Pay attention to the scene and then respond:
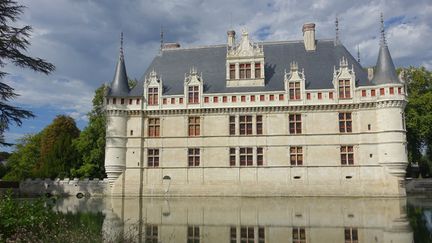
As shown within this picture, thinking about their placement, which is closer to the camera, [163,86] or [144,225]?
[144,225]

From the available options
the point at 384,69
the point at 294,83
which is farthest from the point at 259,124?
the point at 384,69

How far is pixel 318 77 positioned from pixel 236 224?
658 inches

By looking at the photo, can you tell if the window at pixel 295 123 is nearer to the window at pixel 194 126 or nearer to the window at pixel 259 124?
the window at pixel 259 124

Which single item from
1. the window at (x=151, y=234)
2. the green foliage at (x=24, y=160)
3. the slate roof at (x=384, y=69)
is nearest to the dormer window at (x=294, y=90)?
the slate roof at (x=384, y=69)

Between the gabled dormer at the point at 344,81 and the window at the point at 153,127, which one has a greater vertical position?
the gabled dormer at the point at 344,81

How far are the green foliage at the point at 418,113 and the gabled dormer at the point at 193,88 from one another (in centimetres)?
1594

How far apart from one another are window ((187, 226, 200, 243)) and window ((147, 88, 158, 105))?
658 inches

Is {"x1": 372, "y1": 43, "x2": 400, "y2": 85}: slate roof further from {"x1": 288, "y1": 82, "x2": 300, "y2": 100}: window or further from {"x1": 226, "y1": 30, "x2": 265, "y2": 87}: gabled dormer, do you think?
{"x1": 226, "y1": 30, "x2": 265, "y2": 87}: gabled dormer

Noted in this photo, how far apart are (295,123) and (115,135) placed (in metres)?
11.9

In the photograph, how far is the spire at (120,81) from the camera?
28561 mm

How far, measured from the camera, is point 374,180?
25.4 meters

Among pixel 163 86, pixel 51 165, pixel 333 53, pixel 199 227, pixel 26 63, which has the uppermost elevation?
pixel 333 53

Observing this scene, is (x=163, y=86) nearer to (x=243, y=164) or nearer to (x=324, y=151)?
(x=243, y=164)

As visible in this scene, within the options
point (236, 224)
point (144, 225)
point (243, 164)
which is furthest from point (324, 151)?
point (144, 225)
